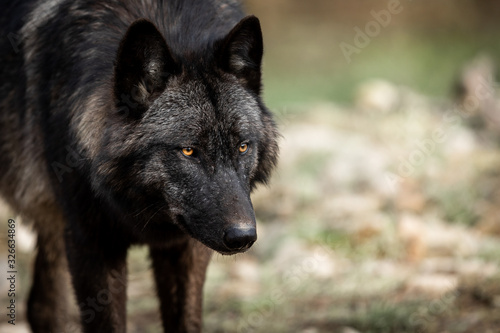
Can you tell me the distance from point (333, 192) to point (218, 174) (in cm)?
474

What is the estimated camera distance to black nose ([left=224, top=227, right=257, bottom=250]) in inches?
128

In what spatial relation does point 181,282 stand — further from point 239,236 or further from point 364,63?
point 364,63

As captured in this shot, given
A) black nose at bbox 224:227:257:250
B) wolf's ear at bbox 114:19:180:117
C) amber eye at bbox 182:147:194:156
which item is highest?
wolf's ear at bbox 114:19:180:117

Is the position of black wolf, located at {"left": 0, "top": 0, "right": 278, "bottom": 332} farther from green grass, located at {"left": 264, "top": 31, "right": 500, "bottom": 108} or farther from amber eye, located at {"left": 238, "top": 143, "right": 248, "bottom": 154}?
green grass, located at {"left": 264, "top": 31, "right": 500, "bottom": 108}

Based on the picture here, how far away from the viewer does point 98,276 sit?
392 centimetres

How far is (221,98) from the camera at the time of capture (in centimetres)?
356

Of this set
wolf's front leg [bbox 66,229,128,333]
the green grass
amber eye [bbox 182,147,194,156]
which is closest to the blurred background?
the green grass

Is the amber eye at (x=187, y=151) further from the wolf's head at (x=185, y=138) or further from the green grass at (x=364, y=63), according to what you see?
the green grass at (x=364, y=63)

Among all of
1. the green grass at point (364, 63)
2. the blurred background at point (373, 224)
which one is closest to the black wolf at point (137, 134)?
the blurred background at point (373, 224)

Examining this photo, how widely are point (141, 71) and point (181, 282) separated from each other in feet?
4.57

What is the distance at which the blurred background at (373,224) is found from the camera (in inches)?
204

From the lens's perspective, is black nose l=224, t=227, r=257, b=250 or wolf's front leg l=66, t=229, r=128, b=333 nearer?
black nose l=224, t=227, r=257, b=250

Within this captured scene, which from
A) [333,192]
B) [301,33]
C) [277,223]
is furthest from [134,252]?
[301,33]

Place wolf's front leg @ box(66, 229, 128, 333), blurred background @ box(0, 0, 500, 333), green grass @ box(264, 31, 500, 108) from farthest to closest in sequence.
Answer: green grass @ box(264, 31, 500, 108)
blurred background @ box(0, 0, 500, 333)
wolf's front leg @ box(66, 229, 128, 333)
